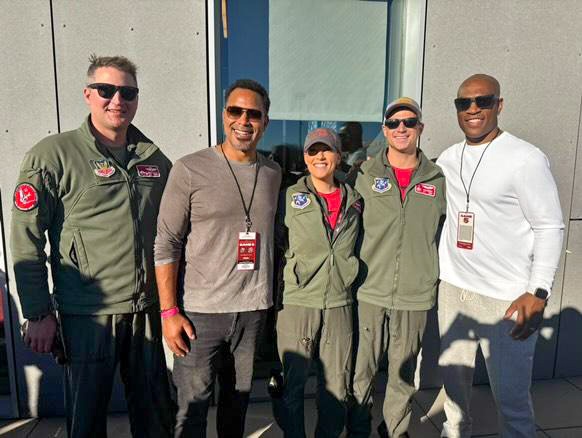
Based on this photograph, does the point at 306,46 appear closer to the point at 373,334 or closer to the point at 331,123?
the point at 331,123

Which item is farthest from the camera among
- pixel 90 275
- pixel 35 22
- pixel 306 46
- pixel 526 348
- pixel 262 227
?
pixel 306 46

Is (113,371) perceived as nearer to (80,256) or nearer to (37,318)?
(37,318)

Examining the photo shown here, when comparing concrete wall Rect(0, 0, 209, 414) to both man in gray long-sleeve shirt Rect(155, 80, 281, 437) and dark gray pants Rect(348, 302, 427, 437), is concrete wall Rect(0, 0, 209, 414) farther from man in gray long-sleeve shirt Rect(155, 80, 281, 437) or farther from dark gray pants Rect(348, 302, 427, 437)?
dark gray pants Rect(348, 302, 427, 437)

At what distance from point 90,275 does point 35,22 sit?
1901 millimetres

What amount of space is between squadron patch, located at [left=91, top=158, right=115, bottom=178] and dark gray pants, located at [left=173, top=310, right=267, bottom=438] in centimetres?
82

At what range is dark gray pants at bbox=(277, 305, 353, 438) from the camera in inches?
85.7

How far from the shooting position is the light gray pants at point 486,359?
2.19 m

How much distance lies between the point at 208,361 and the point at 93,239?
2.81 ft

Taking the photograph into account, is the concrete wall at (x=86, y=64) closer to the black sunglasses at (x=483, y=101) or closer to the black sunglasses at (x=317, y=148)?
the black sunglasses at (x=317, y=148)

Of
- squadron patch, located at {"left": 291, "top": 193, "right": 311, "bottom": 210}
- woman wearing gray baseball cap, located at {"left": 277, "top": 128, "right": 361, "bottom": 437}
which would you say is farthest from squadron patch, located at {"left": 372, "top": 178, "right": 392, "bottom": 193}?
squadron patch, located at {"left": 291, "top": 193, "right": 311, "bottom": 210}

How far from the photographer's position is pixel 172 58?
2738 millimetres

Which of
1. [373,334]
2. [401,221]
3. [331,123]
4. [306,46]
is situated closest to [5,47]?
[306,46]

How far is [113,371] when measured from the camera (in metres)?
2.03

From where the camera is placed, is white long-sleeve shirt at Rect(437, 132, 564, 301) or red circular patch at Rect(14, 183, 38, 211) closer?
red circular patch at Rect(14, 183, 38, 211)
